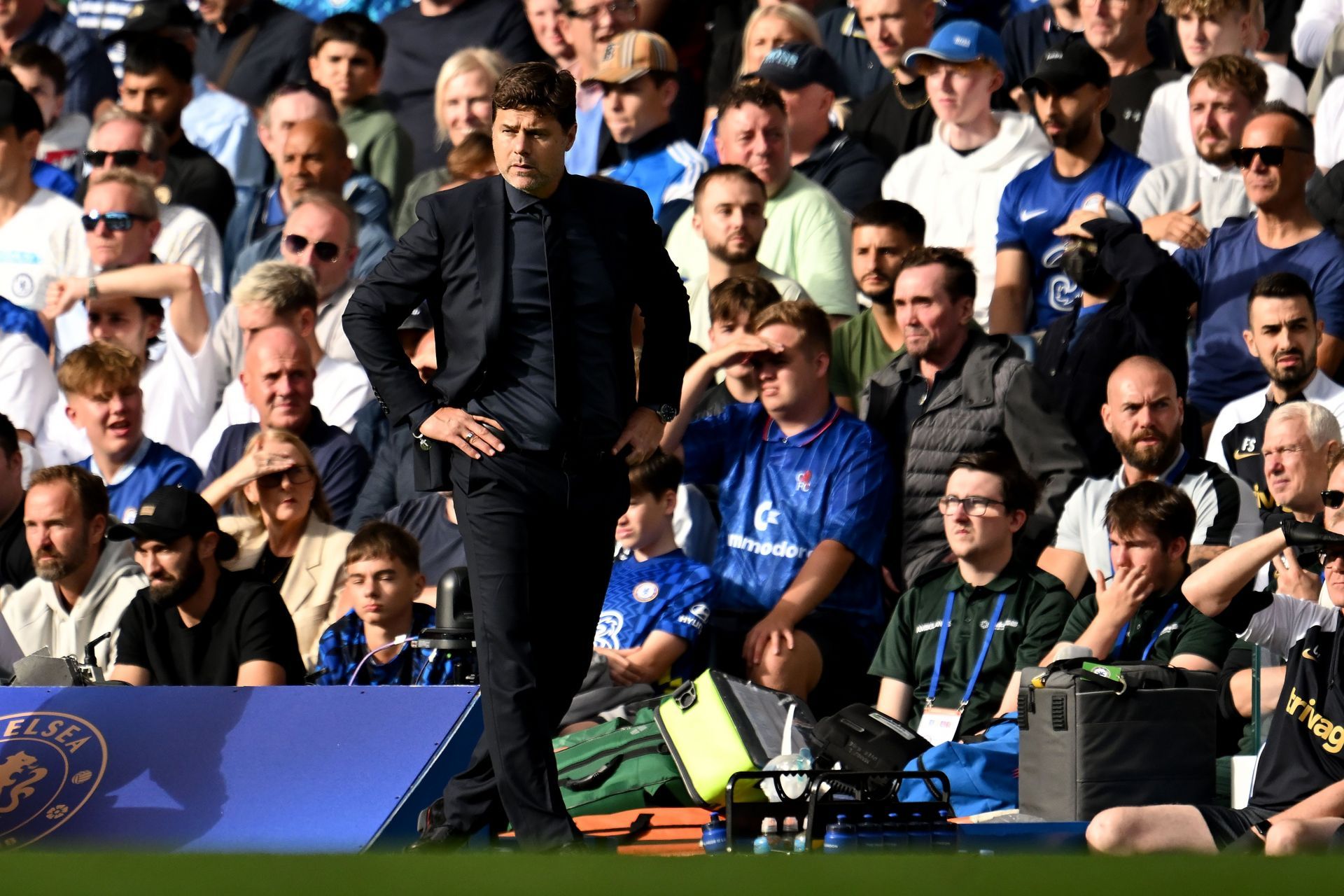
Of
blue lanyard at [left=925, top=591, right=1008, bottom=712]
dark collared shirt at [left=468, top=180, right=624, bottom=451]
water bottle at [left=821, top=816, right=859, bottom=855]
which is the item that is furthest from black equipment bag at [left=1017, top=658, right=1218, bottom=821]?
dark collared shirt at [left=468, top=180, right=624, bottom=451]

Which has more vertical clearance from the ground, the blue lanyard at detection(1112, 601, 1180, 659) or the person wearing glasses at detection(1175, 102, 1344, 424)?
the person wearing glasses at detection(1175, 102, 1344, 424)

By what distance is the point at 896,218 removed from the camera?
9.08m

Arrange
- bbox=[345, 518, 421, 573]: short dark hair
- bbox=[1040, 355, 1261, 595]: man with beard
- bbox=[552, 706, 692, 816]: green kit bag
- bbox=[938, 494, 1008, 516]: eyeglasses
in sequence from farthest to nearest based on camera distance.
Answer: bbox=[345, 518, 421, 573]: short dark hair
bbox=[1040, 355, 1261, 595]: man with beard
bbox=[938, 494, 1008, 516]: eyeglasses
bbox=[552, 706, 692, 816]: green kit bag

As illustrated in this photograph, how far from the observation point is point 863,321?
9.03 metres

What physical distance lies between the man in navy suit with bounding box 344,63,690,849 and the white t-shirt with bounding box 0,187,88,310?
6106mm

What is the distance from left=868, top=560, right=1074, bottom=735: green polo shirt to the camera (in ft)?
24.0

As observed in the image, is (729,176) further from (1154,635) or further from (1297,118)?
(1154,635)

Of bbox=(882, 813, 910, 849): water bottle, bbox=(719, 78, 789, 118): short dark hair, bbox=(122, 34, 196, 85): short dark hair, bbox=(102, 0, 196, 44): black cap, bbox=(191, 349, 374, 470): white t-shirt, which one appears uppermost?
bbox=(102, 0, 196, 44): black cap

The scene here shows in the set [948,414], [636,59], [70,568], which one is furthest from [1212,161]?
[70,568]

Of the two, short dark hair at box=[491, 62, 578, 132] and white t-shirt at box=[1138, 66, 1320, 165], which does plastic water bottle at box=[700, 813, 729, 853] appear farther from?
white t-shirt at box=[1138, 66, 1320, 165]

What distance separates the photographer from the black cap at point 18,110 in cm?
1140

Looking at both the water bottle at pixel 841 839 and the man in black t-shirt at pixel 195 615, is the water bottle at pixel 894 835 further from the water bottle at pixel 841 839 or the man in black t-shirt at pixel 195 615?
the man in black t-shirt at pixel 195 615

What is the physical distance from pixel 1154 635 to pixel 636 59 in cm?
475

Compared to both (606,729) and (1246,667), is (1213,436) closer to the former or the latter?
(1246,667)
